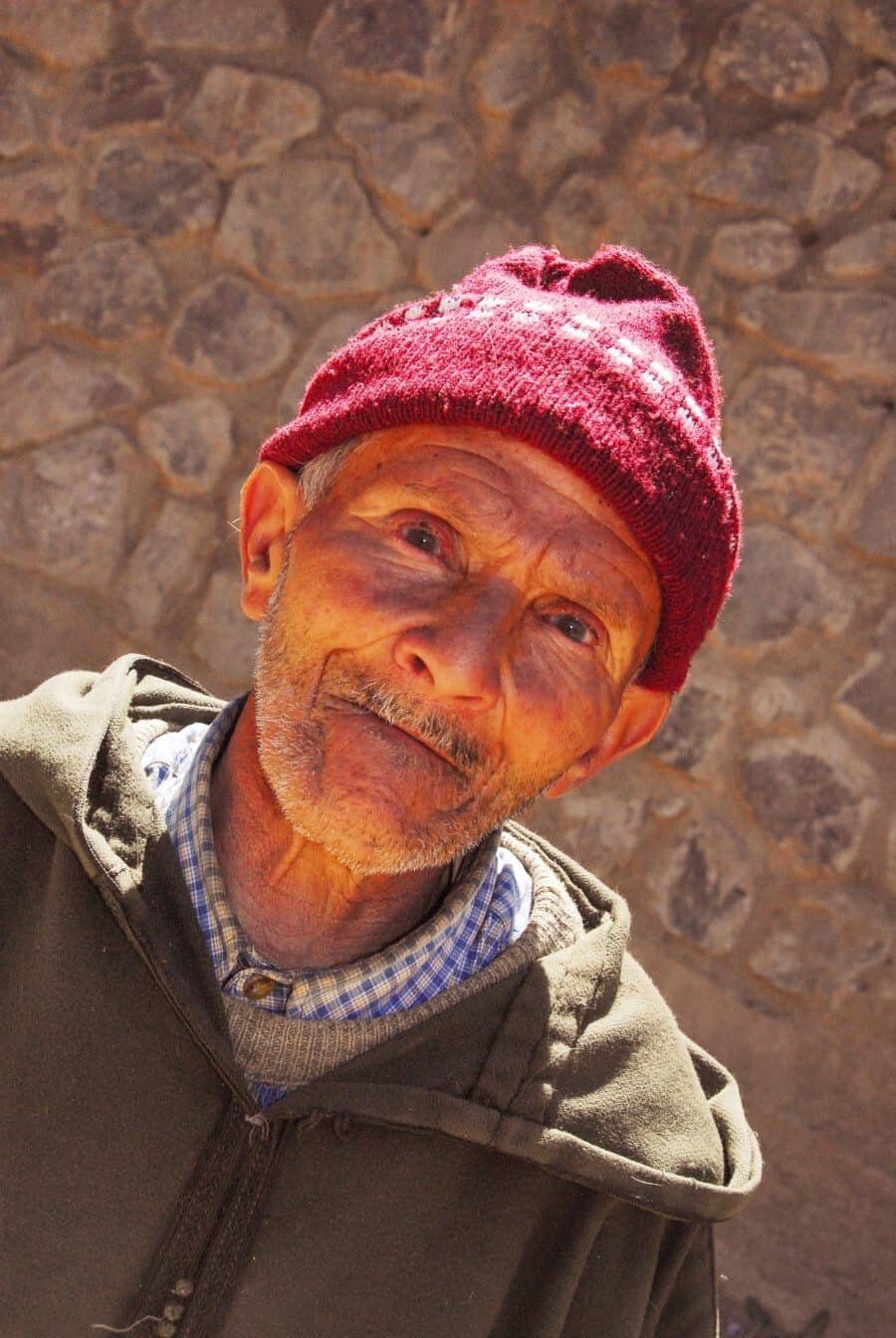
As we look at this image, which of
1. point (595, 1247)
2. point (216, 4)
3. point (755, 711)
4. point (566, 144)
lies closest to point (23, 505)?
point (216, 4)

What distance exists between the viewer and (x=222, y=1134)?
1.43m

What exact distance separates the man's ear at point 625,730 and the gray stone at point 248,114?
209 centimetres

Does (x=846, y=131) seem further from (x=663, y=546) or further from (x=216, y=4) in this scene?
(x=663, y=546)

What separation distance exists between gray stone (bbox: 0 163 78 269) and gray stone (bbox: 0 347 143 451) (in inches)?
9.9

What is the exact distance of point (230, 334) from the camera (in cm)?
335

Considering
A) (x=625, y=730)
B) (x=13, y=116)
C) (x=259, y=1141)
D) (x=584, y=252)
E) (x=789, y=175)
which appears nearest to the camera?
(x=259, y=1141)

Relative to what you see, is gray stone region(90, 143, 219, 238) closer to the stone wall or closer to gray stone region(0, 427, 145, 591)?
the stone wall

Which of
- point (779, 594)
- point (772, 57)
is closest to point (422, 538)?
point (779, 594)

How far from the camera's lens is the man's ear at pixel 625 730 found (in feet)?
5.86

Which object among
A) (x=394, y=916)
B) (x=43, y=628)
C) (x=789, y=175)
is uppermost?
(x=789, y=175)

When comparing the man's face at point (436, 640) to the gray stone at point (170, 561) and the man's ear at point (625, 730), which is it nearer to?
the man's ear at point (625, 730)

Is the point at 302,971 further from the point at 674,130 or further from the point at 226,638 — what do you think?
the point at 674,130

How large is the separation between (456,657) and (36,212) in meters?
2.43

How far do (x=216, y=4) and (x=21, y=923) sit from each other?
8.68ft
